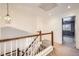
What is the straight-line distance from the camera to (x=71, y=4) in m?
1.51

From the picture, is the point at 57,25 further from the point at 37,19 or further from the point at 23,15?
the point at 23,15

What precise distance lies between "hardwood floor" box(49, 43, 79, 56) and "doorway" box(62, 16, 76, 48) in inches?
2.2

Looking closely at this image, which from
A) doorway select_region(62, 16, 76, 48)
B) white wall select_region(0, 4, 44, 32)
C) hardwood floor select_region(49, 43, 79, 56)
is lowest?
hardwood floor select_region(49, 43, 79, 56)

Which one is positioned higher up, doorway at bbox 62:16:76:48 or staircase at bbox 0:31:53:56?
doorway at bbox 62:16:76:48

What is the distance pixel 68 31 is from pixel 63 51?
29 centimetres

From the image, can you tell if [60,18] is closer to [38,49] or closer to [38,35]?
[38,35]

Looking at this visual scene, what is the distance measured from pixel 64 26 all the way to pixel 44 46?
397 mm

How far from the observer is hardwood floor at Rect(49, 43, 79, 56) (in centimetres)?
152

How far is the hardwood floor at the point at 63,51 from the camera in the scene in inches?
59.8

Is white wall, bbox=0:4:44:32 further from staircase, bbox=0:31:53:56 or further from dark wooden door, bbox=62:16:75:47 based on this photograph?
dark wooden door, bbox=62:16:75:47

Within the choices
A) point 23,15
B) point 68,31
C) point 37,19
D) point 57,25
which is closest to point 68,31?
point 68,31

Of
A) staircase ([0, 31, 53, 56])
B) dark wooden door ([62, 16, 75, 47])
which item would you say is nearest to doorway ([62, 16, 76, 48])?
dark wooden door ([62, 16, 75, 47])

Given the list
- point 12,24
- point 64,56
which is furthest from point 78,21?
point 12,24

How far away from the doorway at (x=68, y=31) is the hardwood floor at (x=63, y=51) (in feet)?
0.18
